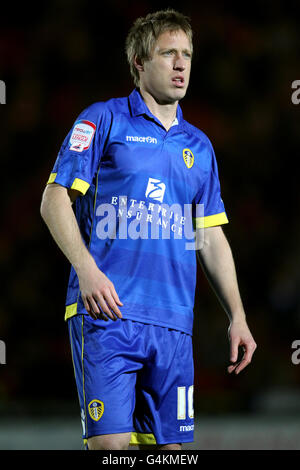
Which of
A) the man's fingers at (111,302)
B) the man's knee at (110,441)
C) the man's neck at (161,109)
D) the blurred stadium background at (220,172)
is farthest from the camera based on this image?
the blurred stadium background at (220,172)

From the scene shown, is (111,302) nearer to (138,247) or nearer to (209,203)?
(138,247)

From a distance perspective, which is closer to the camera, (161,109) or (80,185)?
(80,185)

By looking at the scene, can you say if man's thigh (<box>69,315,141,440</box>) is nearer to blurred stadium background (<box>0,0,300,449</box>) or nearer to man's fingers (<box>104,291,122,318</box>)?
man's fingers (<box>104,291,122,318</box>)

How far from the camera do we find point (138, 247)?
2457 mm

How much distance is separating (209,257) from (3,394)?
369cm

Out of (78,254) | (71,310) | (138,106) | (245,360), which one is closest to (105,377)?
(71,310)

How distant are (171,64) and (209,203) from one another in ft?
1.71

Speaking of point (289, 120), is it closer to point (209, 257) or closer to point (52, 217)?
point (209, 257)

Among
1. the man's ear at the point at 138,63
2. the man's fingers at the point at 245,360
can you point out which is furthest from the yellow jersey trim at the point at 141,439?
the man's ear at the point at 138,63

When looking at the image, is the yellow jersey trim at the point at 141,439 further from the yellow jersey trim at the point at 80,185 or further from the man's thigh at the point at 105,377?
the yellow jersey trim at the point at 80,185

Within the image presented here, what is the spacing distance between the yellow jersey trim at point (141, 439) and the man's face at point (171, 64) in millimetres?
1129

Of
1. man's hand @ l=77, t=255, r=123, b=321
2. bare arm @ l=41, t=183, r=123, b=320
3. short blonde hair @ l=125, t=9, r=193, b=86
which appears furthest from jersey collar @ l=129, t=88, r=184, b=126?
man's hand @ l=77, t=255, r=123, b=321

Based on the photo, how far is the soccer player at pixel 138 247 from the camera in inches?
91.4
